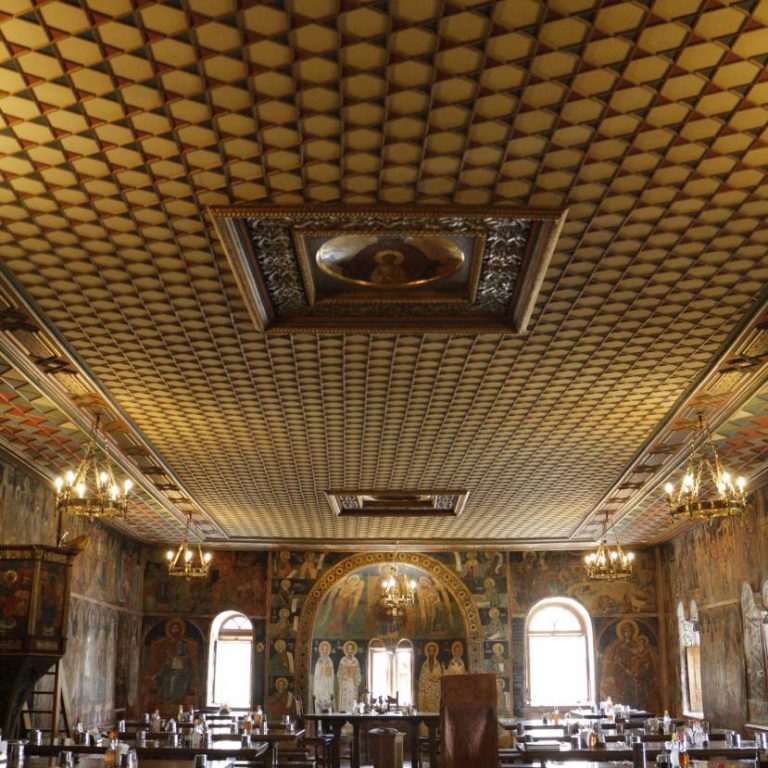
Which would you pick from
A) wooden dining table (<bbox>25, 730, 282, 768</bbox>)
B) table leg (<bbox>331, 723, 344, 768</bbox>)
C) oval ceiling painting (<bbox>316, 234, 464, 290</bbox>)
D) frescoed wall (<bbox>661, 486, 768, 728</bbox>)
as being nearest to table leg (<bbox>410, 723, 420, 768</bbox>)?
table leg (<bbox>331, 723, 344, 768</bbox>)

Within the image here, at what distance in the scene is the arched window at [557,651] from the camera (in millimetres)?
24047

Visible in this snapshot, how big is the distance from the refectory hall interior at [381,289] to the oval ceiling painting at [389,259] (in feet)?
0.13

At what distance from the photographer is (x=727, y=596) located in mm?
17234

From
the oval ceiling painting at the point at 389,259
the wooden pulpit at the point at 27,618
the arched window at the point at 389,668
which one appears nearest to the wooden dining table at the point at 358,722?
the arched window at the point at 389,668

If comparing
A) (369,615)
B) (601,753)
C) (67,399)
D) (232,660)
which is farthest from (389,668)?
(67,399)

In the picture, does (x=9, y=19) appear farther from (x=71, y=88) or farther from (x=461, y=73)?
(x=461, y=73)

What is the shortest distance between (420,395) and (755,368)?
3.75 m

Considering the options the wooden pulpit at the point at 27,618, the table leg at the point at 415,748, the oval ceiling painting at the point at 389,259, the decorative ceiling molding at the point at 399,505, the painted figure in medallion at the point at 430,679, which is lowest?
the table leg at the point at 415,748

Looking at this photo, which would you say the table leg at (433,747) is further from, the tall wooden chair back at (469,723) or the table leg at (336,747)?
the tall wooden chair back at (469,723)

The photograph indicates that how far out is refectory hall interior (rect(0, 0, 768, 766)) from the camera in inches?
202

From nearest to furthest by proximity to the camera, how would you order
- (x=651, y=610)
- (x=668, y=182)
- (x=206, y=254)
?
1. (x=668, y=182)
2. (x=206, y=254)
3. (x=651, y=610)

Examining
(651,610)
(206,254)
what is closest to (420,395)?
(206,254)

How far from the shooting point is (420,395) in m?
11.2

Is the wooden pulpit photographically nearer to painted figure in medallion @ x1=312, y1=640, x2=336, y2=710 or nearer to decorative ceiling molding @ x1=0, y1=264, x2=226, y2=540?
decorative ceiling molding @ x1=0, y1=264, x2=226, y2=540
